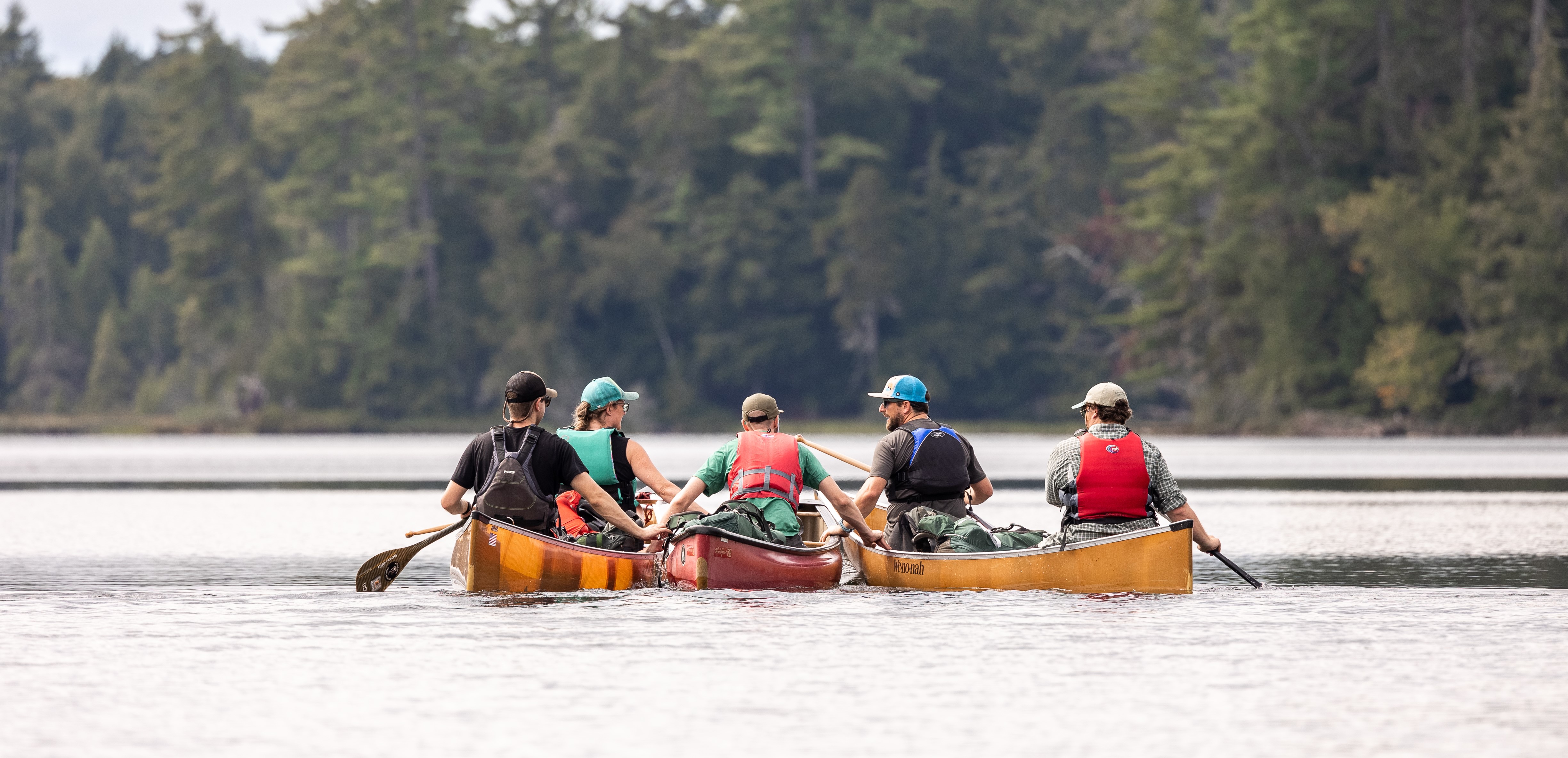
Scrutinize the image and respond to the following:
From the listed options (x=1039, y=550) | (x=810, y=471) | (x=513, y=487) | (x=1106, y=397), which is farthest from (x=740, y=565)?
A: (x=1106, y=397)

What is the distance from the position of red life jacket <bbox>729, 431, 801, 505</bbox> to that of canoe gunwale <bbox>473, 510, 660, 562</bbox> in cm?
105

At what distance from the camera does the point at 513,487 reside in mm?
17547

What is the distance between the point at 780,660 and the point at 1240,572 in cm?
582

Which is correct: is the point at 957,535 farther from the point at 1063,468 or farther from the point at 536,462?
the point at 536,462

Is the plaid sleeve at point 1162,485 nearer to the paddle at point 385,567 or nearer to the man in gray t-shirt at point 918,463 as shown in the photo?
the man in gray t-shirt at point 918,463

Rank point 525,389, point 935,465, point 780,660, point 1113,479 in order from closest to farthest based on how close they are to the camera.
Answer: point 780,660 → point 525,389 → point 1113,479 → point 935,465

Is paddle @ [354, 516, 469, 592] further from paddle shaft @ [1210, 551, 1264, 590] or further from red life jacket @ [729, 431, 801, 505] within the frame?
paddle shaft @ [1210, 551, 1264, 590]

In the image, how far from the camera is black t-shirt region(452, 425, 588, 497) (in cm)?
1739

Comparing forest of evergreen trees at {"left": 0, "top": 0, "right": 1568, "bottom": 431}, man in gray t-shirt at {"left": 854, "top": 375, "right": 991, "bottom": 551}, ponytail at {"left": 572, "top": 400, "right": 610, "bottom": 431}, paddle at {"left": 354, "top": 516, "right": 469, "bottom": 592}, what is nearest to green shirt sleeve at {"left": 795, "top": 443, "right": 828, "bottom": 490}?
man in gray t-shirt at {"left": 854, "top": 375, "right": 991, "bottom": 551}

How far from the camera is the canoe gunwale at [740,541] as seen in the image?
724 inches

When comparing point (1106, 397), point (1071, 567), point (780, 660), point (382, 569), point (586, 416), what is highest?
point (1106, 397)

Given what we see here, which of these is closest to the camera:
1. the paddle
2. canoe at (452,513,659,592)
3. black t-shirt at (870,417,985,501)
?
canoe at (452,513,659,592)

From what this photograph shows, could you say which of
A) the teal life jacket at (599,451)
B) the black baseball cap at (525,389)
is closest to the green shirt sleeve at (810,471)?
the teal life jacket at (599,451)

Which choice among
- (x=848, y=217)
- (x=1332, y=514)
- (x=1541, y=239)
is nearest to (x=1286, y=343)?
(x=1541, y=239)
